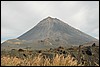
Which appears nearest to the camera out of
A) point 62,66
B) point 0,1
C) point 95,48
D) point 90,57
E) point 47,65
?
point 62,66

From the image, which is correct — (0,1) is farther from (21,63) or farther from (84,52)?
(84,52)

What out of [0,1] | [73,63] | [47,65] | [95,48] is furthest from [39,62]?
→ [95,48]

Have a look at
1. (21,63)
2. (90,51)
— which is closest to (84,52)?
(90,51)

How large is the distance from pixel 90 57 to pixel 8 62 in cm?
4703

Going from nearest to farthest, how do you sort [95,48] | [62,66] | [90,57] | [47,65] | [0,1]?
[62,66], [47,65], [0,1], [90,57], [95,48]

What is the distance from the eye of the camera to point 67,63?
8812 mm

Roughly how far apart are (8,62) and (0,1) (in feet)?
6.66

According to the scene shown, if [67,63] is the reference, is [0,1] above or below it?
above

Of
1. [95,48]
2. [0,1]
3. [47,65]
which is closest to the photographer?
[47,65]

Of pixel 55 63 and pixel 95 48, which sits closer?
pixel 55 63

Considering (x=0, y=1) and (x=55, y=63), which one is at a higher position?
(x=0, y=1)

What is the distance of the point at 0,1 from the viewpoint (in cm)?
937

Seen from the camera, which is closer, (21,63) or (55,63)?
(55,63)

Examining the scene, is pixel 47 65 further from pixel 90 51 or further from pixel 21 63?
pixel 90 51
